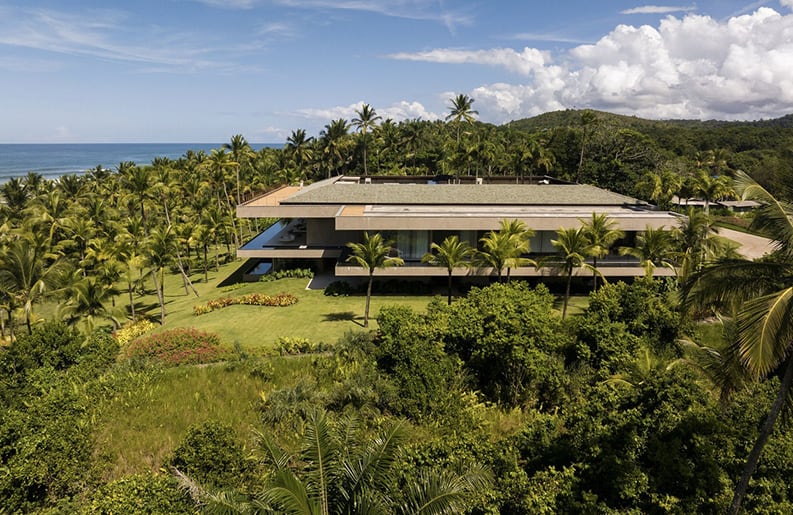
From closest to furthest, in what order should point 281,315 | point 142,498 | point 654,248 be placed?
point 142,498 → point 654,248 → point 281,315

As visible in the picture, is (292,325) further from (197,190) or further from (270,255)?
(197,190)

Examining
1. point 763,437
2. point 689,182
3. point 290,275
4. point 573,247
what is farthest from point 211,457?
point 689,182

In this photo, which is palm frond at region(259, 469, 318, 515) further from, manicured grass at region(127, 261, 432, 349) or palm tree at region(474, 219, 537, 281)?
palm tree at region(474, 219, 537, 281)

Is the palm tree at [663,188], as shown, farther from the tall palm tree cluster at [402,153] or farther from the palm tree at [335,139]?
the palm tree at [335,139]

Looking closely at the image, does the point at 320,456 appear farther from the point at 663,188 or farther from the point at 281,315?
the point at 663,188

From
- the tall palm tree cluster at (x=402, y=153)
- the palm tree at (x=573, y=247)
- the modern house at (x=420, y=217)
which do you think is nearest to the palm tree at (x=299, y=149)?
the tall palm tree cluster at (x=402, y=153)

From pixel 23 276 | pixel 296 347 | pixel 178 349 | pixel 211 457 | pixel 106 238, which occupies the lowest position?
A: pixel 296 347

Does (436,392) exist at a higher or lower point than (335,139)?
lower
